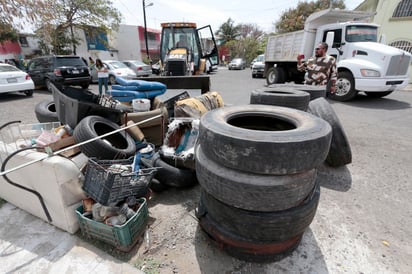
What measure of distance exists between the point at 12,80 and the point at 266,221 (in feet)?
32.8

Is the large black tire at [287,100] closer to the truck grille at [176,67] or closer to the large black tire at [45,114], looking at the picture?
the large black tire at [45,114]

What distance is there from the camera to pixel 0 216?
2137mm

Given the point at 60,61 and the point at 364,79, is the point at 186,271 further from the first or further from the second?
the point at 60,61

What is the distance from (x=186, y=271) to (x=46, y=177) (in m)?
1.44

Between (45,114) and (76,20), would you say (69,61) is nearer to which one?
(45,114)

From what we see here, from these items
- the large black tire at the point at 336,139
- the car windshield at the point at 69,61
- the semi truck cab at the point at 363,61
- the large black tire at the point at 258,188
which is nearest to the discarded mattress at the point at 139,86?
the large black tire at the point at 336,139

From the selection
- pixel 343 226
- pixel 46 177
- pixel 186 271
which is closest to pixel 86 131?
pixel 46 177

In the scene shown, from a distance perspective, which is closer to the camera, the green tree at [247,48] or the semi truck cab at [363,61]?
the semi truck cab at [363,61]

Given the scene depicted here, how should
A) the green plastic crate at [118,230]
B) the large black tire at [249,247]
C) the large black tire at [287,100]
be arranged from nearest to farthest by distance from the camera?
1. the large black tire at [249,247]
2. the green plastic crate at [118,230]
3. the large black tire at [287,100]

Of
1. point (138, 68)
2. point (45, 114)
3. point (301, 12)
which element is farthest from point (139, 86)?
point (301, 12)

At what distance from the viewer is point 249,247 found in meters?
1.55

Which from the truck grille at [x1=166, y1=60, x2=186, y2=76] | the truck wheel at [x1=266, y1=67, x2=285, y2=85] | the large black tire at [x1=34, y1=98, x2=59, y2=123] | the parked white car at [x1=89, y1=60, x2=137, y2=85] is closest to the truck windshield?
the truck wheel at [x1=266, y1=67, x2=285, y2=85]

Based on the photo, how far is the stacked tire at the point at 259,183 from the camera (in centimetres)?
130

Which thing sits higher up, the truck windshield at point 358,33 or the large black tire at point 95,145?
the truck windshield at point 358,33
